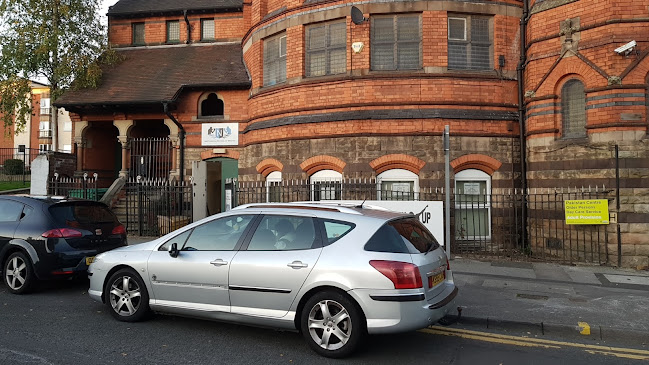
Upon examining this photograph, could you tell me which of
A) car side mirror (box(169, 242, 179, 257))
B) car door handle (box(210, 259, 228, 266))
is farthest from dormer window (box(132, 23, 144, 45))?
car door handle (box(210, 259, 228, 266))

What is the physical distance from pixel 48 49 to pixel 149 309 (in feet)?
50.7

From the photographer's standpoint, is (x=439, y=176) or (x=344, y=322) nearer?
(x=344, y=322)

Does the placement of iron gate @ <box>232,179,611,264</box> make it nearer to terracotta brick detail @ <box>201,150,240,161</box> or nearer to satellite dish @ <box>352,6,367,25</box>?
terracotta brick detail @ <box>201,150,240,161</box>

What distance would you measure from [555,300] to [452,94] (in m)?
5.99

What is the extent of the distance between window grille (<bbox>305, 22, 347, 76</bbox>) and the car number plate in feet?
26.3

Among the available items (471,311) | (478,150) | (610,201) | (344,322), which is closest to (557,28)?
(478,150)

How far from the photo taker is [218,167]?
15758 mm

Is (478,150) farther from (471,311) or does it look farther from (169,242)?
(169,242)

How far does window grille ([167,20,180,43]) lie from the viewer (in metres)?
18.5

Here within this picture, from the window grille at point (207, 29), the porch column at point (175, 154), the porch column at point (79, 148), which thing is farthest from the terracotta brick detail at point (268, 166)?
the porch column at point (79, 148)

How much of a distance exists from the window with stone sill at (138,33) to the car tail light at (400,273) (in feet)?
58.2

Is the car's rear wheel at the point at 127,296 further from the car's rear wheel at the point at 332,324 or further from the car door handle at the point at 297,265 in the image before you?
the car's rear wheel at the point at 332,324

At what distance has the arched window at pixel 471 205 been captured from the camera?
1100cm

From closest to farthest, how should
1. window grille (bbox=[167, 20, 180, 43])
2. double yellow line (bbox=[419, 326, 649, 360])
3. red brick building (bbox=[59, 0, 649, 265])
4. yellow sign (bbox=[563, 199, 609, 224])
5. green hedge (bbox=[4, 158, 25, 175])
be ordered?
double yellow line (bbox=[419, 326, 649, 360]) < yellow sign (bbox=[563, 199, 609, 224]) < red brick building (bbox=[59, 0, 649, 265]) < window grille (bbox=[167, 20, 180, 43]) < green hedge (bbox=[4, 158, 25, 175])
